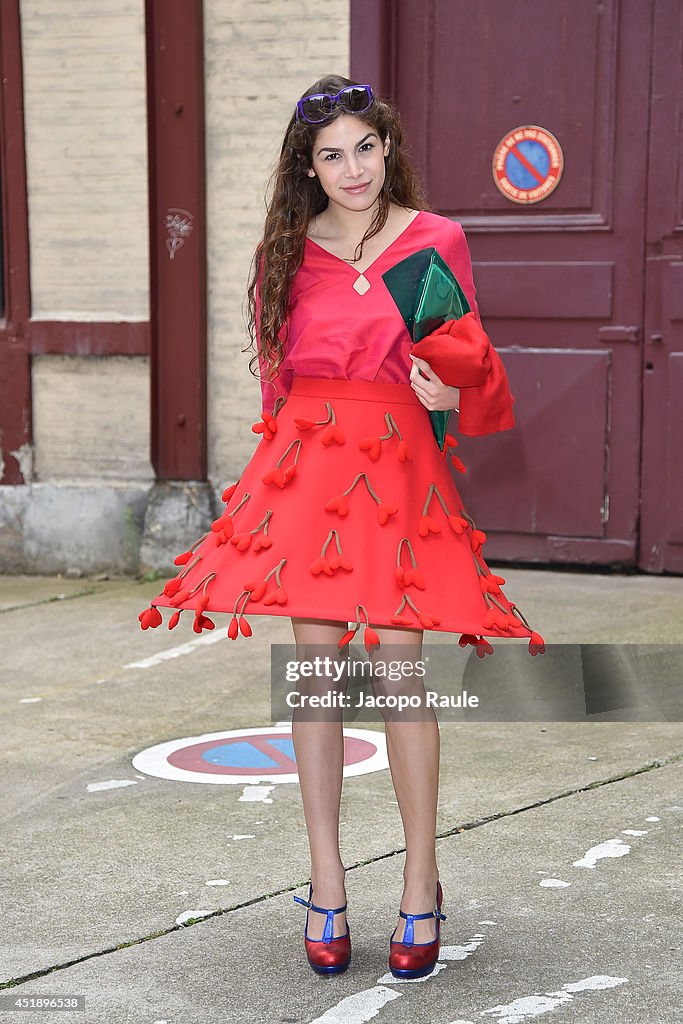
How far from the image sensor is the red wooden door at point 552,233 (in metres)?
7.00

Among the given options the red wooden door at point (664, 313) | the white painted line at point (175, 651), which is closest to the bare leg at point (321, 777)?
the white painted line at point (175, 651)

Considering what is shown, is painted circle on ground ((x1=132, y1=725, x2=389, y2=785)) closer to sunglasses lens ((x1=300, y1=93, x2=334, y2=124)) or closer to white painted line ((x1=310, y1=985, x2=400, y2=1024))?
white painted line ((x1=310, y1=985, x2=400, y2=1024))

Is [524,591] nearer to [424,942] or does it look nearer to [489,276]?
[489,276]

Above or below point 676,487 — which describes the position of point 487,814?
below

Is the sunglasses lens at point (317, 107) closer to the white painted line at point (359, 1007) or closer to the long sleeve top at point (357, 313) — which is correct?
the long sleeve top at point (357, 313)

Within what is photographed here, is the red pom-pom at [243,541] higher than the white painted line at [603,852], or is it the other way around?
the red pom-pom at [243,541]

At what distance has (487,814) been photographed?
4211 mm

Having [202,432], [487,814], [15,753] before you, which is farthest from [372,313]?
[202,432]

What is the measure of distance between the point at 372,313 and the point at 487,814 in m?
1.64

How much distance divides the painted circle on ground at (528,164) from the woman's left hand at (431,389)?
420 centimetres

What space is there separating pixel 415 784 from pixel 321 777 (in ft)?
0.69

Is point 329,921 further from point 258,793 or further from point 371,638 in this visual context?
point 258,793

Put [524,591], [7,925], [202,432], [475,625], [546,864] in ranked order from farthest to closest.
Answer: [202,432]
[524,591]
[546,864]
[7,925]
[475,625]

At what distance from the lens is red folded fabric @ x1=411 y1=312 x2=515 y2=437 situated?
10.2 ft
